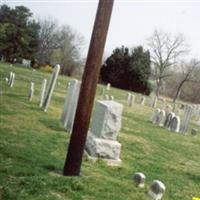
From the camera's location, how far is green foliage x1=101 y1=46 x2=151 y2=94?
55.8 metres

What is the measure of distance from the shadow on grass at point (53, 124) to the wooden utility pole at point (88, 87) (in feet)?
16.1

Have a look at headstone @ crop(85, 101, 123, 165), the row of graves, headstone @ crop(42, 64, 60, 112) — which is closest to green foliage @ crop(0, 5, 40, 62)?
the row of graves

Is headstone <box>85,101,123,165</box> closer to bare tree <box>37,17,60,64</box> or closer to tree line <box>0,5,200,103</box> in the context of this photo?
tree line <box>0,5,200,103</box>

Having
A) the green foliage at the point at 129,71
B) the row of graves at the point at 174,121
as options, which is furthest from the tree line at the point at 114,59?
the row of graves at the point at 174,121

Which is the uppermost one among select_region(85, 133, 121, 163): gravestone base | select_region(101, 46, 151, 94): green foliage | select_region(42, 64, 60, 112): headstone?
select_region(101, 46, 151, 94): green foliage

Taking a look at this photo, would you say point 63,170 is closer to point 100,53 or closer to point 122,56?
point 100,53

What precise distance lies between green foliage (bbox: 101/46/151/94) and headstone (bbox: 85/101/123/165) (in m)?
45.8

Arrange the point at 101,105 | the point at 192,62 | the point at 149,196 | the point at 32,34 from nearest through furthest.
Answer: the point at 149,196
the point at 101,105
the point at 32,34
the point at 192,62

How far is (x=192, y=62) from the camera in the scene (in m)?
66.6

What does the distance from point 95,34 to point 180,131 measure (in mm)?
15172

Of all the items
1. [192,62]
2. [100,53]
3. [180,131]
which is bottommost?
[180,131]

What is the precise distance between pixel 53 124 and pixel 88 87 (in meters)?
5.81

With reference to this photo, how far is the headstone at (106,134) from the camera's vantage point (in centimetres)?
941

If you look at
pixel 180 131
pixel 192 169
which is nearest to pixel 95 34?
pixel 192 169
